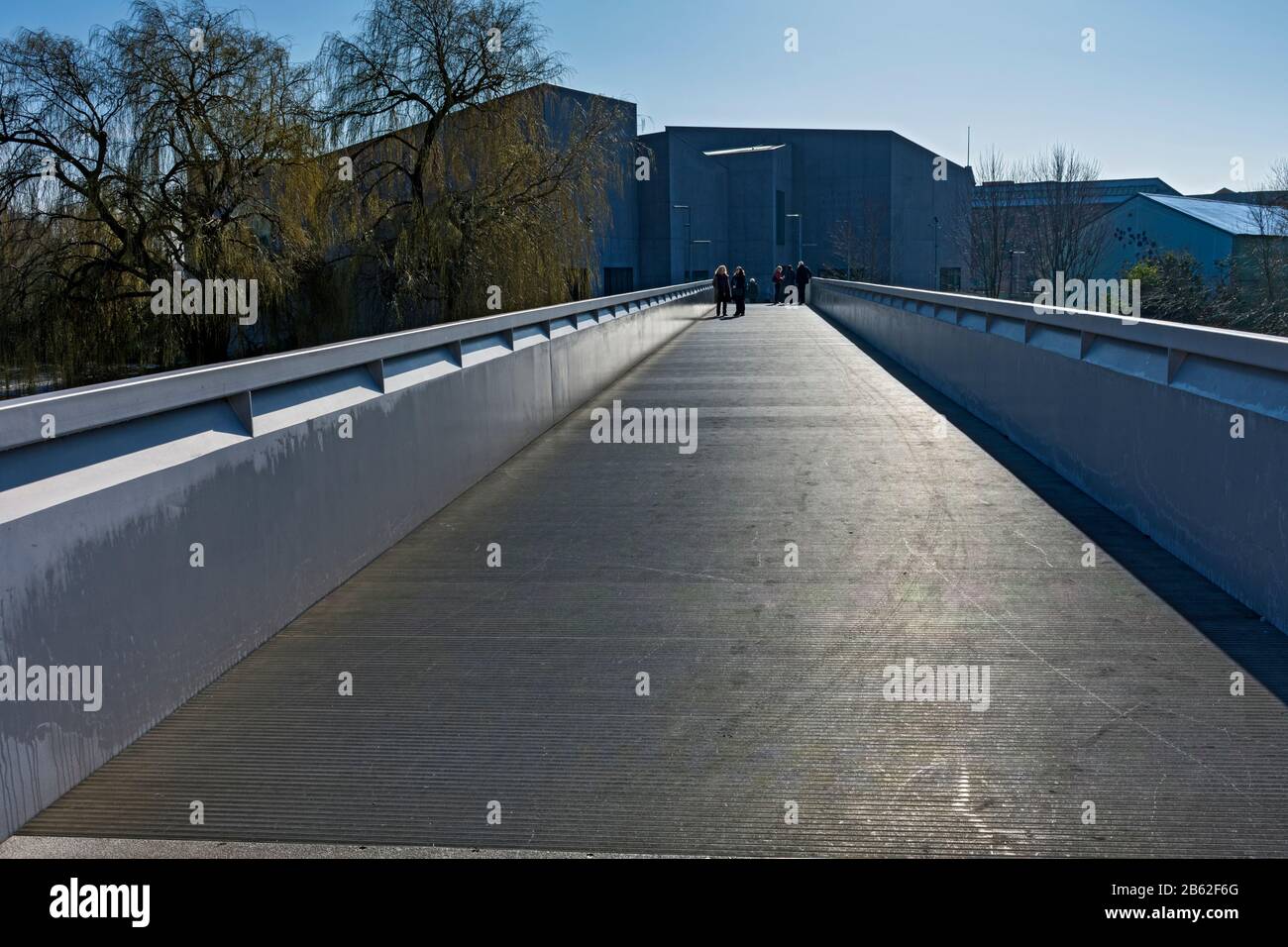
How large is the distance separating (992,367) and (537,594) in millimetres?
8309

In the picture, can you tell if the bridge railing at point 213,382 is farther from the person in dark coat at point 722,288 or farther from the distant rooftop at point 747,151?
the distant rooftop at point 747,151

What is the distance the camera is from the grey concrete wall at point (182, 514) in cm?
395

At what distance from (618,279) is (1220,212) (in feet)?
124

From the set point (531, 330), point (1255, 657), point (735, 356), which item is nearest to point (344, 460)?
point (1255, 657)

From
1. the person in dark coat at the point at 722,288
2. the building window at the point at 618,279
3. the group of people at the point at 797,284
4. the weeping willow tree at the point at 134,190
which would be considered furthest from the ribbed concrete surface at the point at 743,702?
the building window at the point at 618,279

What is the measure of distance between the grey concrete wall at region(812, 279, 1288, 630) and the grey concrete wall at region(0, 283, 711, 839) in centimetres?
475

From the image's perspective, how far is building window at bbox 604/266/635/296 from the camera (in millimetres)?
79062

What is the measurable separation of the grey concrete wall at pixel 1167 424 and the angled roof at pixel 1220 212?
184 feet

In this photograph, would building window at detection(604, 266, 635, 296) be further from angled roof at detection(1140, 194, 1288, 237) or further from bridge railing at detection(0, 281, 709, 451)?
bridge railing at detection(0, 281, 709, 451)

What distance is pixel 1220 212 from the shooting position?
240 feet

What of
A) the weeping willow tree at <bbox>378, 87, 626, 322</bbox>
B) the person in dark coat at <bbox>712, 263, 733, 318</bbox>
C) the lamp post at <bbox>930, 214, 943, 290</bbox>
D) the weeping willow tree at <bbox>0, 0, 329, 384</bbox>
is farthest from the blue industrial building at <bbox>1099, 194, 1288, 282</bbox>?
the weeping willow tree at <bbox>0, 0, 329, 384</bbox>
